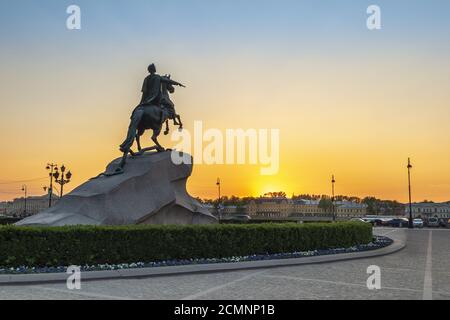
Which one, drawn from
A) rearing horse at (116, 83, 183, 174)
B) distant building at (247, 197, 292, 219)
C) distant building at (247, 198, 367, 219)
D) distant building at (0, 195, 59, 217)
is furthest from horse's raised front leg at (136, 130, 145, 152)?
distant building at (247, 197, 292, 219)

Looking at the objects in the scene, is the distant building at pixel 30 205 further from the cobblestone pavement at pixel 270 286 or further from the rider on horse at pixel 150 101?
the cobblestone pavement at pixel 270 286

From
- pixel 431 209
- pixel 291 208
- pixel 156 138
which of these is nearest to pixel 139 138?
pixel 156 138

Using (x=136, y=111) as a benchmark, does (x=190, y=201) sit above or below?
below

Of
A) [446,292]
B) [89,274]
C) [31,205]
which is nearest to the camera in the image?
[446,292]

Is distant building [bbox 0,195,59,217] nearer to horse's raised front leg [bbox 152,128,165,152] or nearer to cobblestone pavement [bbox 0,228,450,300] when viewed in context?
horse's raised front leg [bbox 152,128,165,152]

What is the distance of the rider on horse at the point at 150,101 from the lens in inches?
661

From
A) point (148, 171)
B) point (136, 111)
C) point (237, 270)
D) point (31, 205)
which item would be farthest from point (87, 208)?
point (31, 205)

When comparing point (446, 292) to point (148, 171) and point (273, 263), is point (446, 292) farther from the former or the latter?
point (148, 171)

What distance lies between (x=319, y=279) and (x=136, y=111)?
9633 millimetres

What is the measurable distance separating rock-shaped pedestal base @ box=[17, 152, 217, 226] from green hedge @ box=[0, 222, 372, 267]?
9.44ft

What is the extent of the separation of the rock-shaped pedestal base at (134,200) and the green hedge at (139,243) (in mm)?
2876
